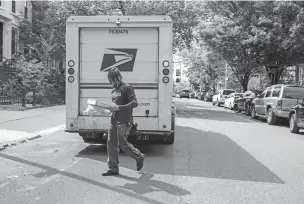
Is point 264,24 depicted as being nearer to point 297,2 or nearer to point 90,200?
point 297,2

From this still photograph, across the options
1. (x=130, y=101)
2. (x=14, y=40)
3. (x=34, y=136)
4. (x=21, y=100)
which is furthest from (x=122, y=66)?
(x=14, y=40)

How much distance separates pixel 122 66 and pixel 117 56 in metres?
0.25

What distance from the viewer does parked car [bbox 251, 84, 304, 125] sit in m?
16.4

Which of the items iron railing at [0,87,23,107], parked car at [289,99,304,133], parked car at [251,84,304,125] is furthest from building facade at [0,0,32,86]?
parked car at [289,99,304,133]

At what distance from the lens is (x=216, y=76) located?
61.5 m

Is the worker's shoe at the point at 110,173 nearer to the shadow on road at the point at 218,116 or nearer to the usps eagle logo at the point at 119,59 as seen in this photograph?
the usps eagle logo at the point at 119,59

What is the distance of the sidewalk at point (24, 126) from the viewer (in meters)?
10.8

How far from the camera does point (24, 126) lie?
527 inches

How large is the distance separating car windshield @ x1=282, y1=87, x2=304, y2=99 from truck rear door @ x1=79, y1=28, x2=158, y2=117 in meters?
9.62

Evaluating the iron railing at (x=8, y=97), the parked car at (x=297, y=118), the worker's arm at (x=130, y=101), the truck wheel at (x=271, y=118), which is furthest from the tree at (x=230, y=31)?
the worker's arm at (x=130, y=101)

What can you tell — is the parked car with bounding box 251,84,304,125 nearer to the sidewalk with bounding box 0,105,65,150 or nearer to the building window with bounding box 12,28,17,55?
the sidewalk with bounding box 0,105,65,150

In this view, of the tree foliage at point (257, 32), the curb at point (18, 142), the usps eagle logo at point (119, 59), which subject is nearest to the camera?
the usps eagle logo at point (119, 59)

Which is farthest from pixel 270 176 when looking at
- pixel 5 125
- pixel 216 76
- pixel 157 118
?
pixel 216 76

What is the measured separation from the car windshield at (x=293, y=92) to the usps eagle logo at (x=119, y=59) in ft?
32.3
